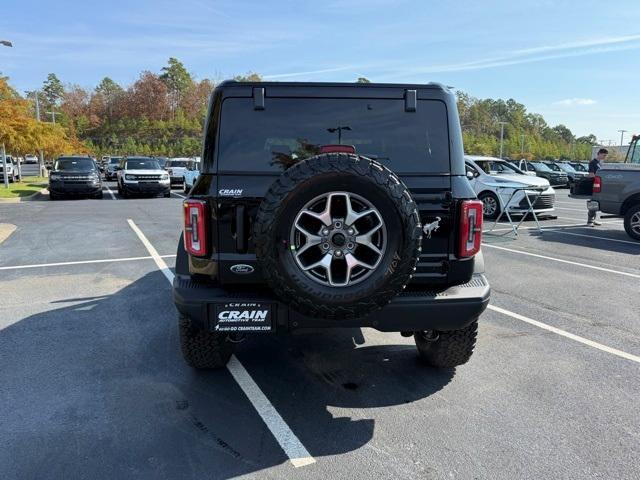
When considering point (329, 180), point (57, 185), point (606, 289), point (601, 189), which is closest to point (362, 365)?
point (329, 180)

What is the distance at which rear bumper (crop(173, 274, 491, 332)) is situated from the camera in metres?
3.16

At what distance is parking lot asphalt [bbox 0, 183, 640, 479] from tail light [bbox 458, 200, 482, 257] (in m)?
1.08

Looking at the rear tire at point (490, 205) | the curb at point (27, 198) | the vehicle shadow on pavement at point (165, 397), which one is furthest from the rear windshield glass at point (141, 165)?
the vehicle shadow on pavement at point (165, 397)

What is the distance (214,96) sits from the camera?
137 inches

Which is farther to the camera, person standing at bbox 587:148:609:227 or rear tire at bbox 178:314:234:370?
person standing at bbox 587:148:609:227

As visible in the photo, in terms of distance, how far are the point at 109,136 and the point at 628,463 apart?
10533 cm

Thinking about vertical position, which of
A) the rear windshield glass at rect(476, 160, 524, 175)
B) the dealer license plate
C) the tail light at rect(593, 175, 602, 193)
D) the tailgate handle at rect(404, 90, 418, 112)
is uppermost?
the tailgate handle at rect(404, 90, 418, 112)

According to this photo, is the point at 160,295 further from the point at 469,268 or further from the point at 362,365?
the point at 469,268

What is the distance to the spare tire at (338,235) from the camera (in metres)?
2.89

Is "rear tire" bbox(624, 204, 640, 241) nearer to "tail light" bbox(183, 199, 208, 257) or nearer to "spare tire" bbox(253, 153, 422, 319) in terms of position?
"spare tire" bbox(253, 153, 422, 319)

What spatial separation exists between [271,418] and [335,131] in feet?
6.41

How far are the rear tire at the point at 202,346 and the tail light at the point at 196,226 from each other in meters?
0.67

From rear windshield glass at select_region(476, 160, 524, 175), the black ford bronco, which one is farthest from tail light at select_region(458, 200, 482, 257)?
rear windshield glass at select_region(476, 160, 524, 175)

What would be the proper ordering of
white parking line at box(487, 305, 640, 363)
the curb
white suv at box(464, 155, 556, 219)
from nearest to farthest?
white parking line at box(487, 305, 640, 363), white suv at box(464, 155, 556, 219), the curb
